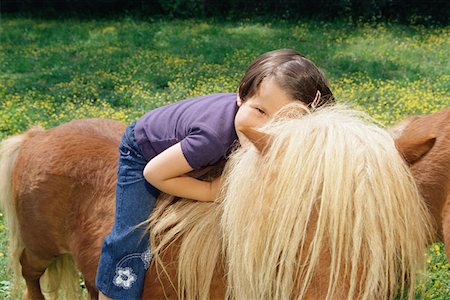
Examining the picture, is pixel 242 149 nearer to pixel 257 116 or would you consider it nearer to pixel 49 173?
pixel 257 116

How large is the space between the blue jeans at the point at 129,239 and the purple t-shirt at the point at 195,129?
0.09 m

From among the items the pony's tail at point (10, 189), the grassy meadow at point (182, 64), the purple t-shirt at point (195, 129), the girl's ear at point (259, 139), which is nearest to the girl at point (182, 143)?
the purple t-shirt at point (195, 129)

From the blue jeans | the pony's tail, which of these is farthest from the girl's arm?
the pony's tail

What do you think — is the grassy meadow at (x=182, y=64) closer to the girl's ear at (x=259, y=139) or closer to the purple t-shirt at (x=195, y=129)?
the purple t-shirt at (x=195, y=129)

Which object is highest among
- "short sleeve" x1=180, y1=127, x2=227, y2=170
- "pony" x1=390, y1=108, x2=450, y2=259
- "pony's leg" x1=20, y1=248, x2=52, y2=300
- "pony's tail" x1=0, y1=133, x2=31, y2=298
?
"short sleeve" x1=180, y1=127, x2=227, y2=170

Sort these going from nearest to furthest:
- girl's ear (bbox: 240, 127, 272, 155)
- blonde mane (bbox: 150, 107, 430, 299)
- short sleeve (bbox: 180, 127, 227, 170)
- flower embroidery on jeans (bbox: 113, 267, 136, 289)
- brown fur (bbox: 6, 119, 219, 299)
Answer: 1. blonde mane (bbox: 150, 107, 430, 299)
2. girl's ear (bbox: 240, 127, 272, 155)
3. short sleeve (bbox: 180, 127, 227, 170)
4. flower embroidery on jeans (bbox: 113, 267, 136, 289)
5. brown fur (bbox: 6, 119, 219, 299)

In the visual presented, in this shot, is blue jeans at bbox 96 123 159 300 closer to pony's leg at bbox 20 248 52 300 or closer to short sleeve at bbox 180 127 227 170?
short sleeve at bbox 180 127 227 170

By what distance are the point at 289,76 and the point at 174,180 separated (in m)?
0.57

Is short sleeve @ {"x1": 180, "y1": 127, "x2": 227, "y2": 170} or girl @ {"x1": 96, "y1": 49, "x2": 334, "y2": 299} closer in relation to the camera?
girl @ {"x1": 96, "y1": 49, "x2": 334, "y2": 299}

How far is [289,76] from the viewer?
1942 mm

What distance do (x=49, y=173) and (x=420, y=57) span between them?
8.92 m

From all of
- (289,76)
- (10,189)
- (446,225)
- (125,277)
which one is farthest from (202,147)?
(10,189)

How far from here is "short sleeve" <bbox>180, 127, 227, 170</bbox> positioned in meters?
2.07

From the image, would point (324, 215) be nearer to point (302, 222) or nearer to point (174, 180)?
point (302, 222)
